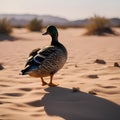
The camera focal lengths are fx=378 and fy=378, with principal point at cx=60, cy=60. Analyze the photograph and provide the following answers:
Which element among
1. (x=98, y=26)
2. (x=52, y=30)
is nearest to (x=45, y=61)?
(x=52, y=30)

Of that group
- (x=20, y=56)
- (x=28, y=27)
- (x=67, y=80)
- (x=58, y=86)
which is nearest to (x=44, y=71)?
(x=58, y=86)

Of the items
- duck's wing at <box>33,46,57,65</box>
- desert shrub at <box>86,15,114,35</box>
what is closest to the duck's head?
duck's wing at <box>33,46,57,65</box>

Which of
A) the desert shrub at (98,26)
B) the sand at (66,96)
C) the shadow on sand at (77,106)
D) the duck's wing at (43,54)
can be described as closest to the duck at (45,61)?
the duck's wing at (43,54)

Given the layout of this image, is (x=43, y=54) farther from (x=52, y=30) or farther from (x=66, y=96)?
(x=52, y=30)

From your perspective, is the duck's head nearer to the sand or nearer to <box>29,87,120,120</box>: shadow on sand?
the sand

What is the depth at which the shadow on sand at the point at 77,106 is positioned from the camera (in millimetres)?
4770

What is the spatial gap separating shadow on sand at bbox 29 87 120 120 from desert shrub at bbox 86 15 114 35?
17.6 meters

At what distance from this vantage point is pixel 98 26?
24.5m

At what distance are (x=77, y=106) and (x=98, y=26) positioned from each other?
19679 mm

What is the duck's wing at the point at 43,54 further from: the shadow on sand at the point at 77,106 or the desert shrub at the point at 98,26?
the desert shrub at the point at 98,26

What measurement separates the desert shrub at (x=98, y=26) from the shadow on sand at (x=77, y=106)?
17647 mm

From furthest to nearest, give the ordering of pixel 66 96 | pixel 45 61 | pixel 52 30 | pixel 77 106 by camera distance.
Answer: pixel 52 30
pixel 45 61
pixel 66 96
pixel 77 106

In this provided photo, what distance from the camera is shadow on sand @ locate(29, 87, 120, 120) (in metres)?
4.77

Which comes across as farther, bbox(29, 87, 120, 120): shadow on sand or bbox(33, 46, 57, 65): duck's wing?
bbox(33, 46, 57, 65): duck's wing
